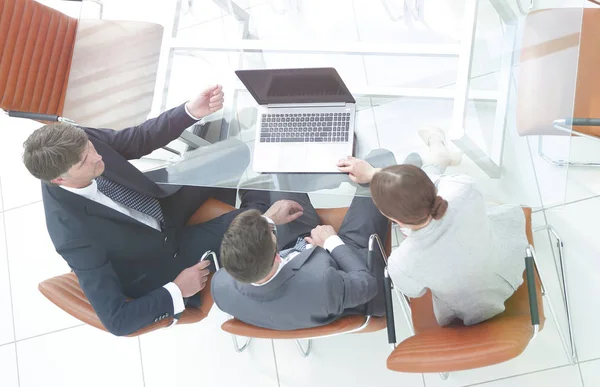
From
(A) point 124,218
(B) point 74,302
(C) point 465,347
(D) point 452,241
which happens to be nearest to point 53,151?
(A) point 124,218

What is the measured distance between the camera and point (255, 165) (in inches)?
84.0

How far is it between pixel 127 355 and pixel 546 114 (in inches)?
88.0

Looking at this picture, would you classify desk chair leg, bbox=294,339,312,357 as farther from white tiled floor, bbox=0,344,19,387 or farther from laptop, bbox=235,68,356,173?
white tiled floor, bbox=0,344,19,387

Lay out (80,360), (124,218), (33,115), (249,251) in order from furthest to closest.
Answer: (80,360)
(33,115)
(124,218)
(249,251)

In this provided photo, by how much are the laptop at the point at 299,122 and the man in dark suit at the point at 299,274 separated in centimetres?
15

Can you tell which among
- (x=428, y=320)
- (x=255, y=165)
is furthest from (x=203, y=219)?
(x=428, y=320)

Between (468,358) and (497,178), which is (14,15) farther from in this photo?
(468,358)

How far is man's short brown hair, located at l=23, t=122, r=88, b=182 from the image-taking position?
1884 mm

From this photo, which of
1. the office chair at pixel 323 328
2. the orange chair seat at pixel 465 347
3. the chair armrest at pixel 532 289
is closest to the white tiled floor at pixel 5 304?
the office chair at pixel 323 328

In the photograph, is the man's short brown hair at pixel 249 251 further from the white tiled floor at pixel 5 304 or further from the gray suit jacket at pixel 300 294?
the white tiled floor at pixel 5 304

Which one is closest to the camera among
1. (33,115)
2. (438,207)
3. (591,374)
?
(438,207)

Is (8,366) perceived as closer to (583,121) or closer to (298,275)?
(298,275)

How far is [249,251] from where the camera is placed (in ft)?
5.61

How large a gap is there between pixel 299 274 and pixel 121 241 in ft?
2.34
